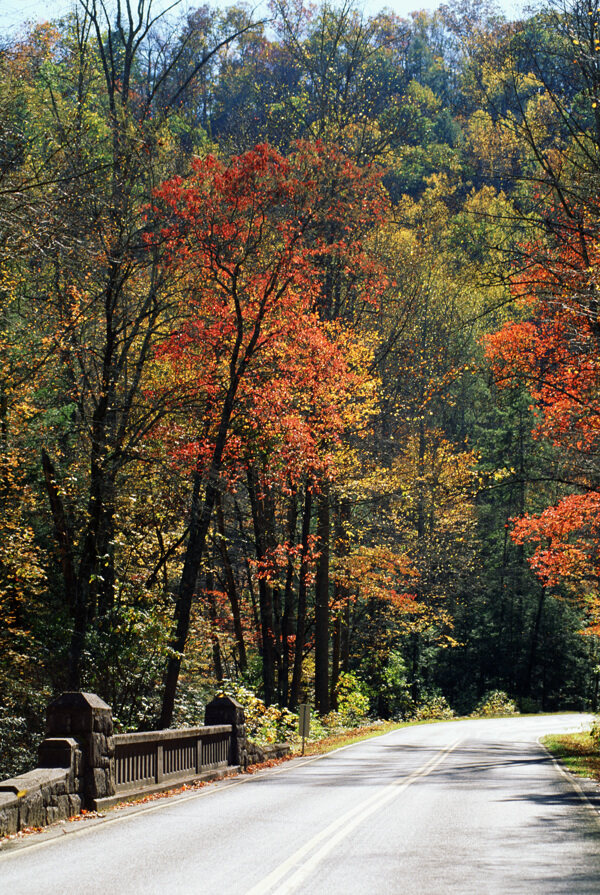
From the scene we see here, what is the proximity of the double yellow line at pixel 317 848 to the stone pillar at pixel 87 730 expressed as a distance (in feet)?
10.3

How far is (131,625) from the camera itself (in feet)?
56.4

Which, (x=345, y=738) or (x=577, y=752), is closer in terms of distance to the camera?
(x=577, y=752)

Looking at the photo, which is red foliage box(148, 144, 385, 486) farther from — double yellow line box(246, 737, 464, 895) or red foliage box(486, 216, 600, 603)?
double yellow line box(246, 737, 464, 895)

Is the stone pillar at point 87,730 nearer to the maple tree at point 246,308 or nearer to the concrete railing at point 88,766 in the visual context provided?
the concrete railing at point 88,766

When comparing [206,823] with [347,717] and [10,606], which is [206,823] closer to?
[10,606]

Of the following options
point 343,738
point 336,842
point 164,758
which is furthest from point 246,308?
point 336,842

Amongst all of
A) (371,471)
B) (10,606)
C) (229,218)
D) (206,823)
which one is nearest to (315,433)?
(371,471)

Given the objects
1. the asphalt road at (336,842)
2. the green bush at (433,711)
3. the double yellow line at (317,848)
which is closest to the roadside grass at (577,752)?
the asphalt road at (336,842)

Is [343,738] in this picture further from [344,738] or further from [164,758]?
[164,758]

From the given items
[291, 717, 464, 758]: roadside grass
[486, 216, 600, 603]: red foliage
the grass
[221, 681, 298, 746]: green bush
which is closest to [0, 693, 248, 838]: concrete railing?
[221, 681, 298, 746]: green bush

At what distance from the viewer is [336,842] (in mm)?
9023

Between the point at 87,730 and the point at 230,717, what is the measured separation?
→ 6.56 m

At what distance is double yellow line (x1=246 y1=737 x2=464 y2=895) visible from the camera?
276 inches

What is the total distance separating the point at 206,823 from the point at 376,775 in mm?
6549
